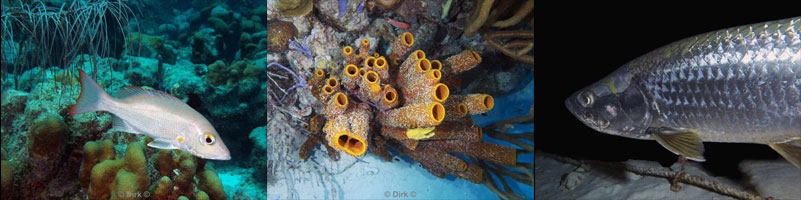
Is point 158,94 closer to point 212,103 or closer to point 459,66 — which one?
point 212,103

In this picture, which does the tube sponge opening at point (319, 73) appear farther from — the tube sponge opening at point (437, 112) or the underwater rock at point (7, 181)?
the underwater rock at point (7, 181)

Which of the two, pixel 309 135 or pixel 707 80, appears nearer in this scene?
pixel 707 80

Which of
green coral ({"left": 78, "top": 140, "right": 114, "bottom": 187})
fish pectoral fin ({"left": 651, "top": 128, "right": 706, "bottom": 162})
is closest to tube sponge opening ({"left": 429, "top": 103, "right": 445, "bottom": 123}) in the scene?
fish pectoral fin ({"left": 651, "top": 128, "right": 706, "bottom": 162})

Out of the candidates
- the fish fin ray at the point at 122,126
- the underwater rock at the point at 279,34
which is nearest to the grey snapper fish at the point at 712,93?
the underwater rock at the point at 279,34

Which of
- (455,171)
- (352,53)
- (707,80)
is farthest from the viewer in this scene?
(455,171)

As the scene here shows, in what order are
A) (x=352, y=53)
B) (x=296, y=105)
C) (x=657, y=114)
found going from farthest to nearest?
(x=296, y=105) → (x=352, y=53) → (x=657, y=114)

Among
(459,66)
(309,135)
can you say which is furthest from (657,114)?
(309,135)
